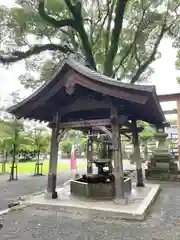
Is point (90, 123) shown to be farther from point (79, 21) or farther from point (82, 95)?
point (79, 21)

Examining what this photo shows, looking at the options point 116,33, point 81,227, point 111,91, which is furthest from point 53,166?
point 116,33

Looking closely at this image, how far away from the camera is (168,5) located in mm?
12172

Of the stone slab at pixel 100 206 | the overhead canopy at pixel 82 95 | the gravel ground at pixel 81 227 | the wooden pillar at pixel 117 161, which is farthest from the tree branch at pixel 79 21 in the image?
the gravel ground at pixel 81 227

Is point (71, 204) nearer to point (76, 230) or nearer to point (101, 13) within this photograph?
point (76, 230)

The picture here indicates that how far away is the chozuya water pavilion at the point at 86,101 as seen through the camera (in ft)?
18.1

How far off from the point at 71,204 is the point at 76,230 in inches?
62.9

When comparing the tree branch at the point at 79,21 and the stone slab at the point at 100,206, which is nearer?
the stone slab at the point at 100,206

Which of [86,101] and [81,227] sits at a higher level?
[86,101]

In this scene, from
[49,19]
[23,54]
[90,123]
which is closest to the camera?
[90,123]

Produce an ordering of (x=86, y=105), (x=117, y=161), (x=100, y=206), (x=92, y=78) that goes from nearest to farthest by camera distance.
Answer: (x=100, y=206), (x=92, y=78), (x=117, y=161), (x=86, y=105)

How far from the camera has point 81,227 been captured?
14.4 ft

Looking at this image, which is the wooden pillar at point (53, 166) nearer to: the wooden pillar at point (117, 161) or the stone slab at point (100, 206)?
the stone slab at point (100, 206)

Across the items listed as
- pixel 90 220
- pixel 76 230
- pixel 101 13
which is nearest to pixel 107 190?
pixel 90 220

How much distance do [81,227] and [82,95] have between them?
378 centimetres
